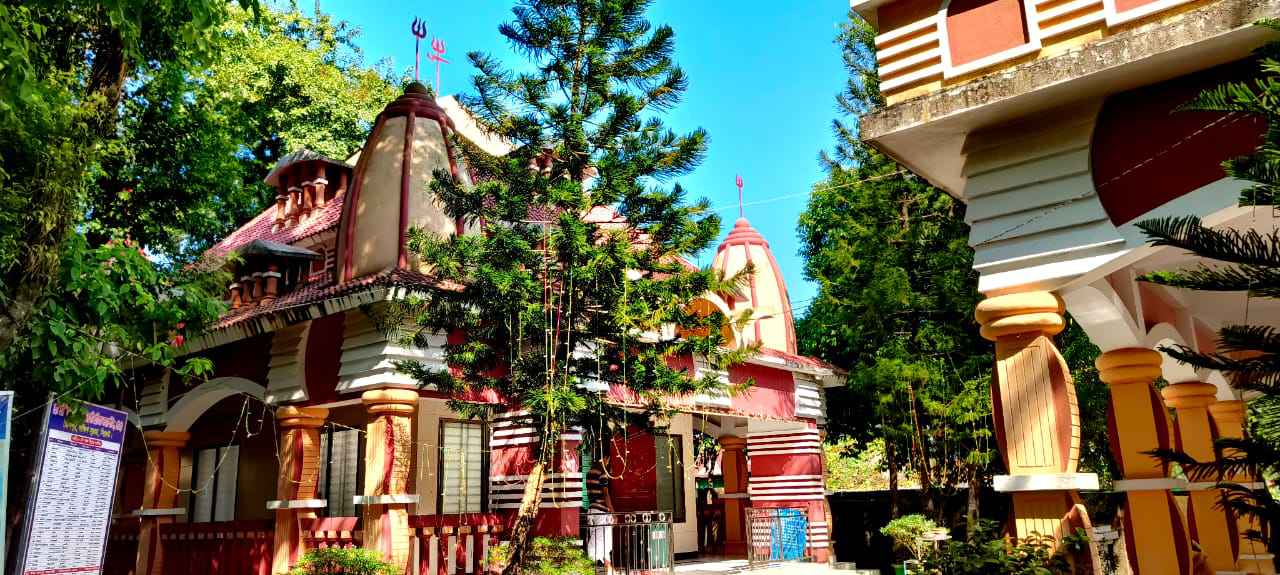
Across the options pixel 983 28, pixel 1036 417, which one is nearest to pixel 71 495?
pixel 1036 417

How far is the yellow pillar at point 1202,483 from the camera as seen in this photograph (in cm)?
959

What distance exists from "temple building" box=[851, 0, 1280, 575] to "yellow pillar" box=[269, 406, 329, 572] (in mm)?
8159

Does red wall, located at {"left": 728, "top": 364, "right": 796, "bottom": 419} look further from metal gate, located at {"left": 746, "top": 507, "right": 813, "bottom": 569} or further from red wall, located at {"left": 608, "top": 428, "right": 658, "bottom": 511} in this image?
red wall, located at {"left": 608, "top": 428, "right": 658, "bottom": 511}

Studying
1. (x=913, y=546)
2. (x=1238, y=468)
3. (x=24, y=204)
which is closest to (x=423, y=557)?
(x=24, y=204)

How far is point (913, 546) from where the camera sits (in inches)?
472

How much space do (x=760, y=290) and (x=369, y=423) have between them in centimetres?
842

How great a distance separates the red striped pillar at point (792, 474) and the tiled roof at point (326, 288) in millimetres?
8008

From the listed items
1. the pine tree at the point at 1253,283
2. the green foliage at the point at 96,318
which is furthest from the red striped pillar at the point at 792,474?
the pine tree at the point at 1253,283

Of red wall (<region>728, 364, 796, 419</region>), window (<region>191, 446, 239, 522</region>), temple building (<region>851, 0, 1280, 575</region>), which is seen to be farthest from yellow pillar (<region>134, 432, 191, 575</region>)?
temple building (<region>851, 0, 1280, 575</region>)

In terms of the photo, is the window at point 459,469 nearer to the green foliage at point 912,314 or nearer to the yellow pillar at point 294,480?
the yellow pillar at point 294,480

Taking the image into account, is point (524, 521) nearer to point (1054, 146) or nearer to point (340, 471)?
point (1054, 146)

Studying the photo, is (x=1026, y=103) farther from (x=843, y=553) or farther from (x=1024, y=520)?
(x=843, y=553)

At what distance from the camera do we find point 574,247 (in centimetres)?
809

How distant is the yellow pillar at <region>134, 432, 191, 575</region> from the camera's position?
1282cm
